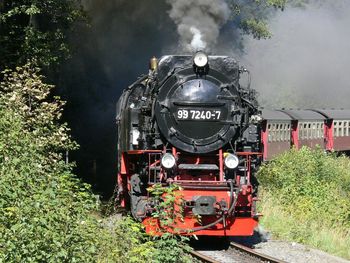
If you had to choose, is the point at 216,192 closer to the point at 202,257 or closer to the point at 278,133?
the point at 202,257

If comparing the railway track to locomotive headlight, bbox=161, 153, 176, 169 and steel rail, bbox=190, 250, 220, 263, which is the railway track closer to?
steel rail, bbox=190, 250, 220, 263

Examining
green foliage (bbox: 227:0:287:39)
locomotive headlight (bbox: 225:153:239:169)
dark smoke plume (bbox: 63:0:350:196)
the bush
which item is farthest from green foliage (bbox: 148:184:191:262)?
green foliage (bbox: 227:0:287:39)

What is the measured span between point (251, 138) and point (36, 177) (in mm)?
4242

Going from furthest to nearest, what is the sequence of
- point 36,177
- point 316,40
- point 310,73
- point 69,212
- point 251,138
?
1. point 310,73
2. point 316,40
3. point 251,138
4. point 36,177
5. point 69,212

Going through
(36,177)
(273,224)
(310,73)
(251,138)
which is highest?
(310,73)

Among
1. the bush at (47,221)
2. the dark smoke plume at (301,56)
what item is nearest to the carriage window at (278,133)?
the dark smoke plume at (301,56)

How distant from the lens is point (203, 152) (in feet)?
32.9

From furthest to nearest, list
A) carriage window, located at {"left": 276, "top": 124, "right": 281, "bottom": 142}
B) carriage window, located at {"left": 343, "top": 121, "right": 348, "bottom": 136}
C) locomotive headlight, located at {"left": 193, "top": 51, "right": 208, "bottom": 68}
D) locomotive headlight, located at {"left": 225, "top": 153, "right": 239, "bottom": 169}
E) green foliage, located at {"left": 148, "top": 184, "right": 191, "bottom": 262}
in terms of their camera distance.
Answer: carriage window, located at {"left": 343, "top": 121, "right": 348, "bottom": 136}
carriage window, located at {"left": 276, "top": 124, "right": 281, "bottom": 142}
locomotive headlight, located at {"left": 193, "top": 51, "right": 208, "bottom": 68}
locomotive headlight, located at {"left": 225, "top": 153, "right": 239, "bottom": 169}
green foliage, located at {"left": 148, "top": 184, "right": 191, "bottom": 262}

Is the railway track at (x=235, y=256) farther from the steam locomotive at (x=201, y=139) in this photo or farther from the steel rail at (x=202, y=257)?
the steam locomotive at (x=201, y=139)

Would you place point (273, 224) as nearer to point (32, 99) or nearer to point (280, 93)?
point (32, 99)

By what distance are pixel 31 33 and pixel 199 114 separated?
5.44m

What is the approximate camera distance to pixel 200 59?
1000cm

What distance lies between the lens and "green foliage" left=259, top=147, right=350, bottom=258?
12.5 m

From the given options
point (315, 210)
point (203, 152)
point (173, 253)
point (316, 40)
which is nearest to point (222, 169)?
point (203, 152)
